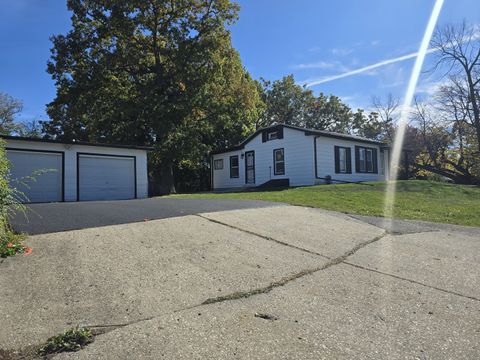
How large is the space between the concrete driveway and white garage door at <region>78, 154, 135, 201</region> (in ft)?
36.3

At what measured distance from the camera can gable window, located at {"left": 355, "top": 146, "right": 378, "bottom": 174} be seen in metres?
22.3

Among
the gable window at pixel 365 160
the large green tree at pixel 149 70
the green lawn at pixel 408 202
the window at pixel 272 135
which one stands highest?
the large green tree at pixel 149 70

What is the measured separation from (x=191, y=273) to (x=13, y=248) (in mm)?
2440

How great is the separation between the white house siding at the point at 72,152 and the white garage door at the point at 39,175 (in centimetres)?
22

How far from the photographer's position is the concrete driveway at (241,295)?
9.18ft

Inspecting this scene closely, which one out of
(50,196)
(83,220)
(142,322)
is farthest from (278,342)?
(50,196)

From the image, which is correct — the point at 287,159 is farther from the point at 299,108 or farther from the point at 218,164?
the point at 299,108

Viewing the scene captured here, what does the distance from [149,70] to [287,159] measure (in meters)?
10.4

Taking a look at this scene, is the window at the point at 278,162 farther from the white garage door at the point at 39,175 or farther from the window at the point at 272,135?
the white garage door at the point at 39,175

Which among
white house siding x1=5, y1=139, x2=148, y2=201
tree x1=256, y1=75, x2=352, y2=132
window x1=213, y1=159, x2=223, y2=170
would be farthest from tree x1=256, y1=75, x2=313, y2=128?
white house siding x1=5, y1=139, x2=148, y2=201

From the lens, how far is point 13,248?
466cm

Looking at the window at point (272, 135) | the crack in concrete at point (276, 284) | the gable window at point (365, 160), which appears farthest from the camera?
the gable window at point (365, 160)

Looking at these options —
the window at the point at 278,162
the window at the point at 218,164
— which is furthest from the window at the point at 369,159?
the window at the point at 218,164

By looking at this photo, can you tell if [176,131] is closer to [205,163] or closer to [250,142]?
[250,142]
